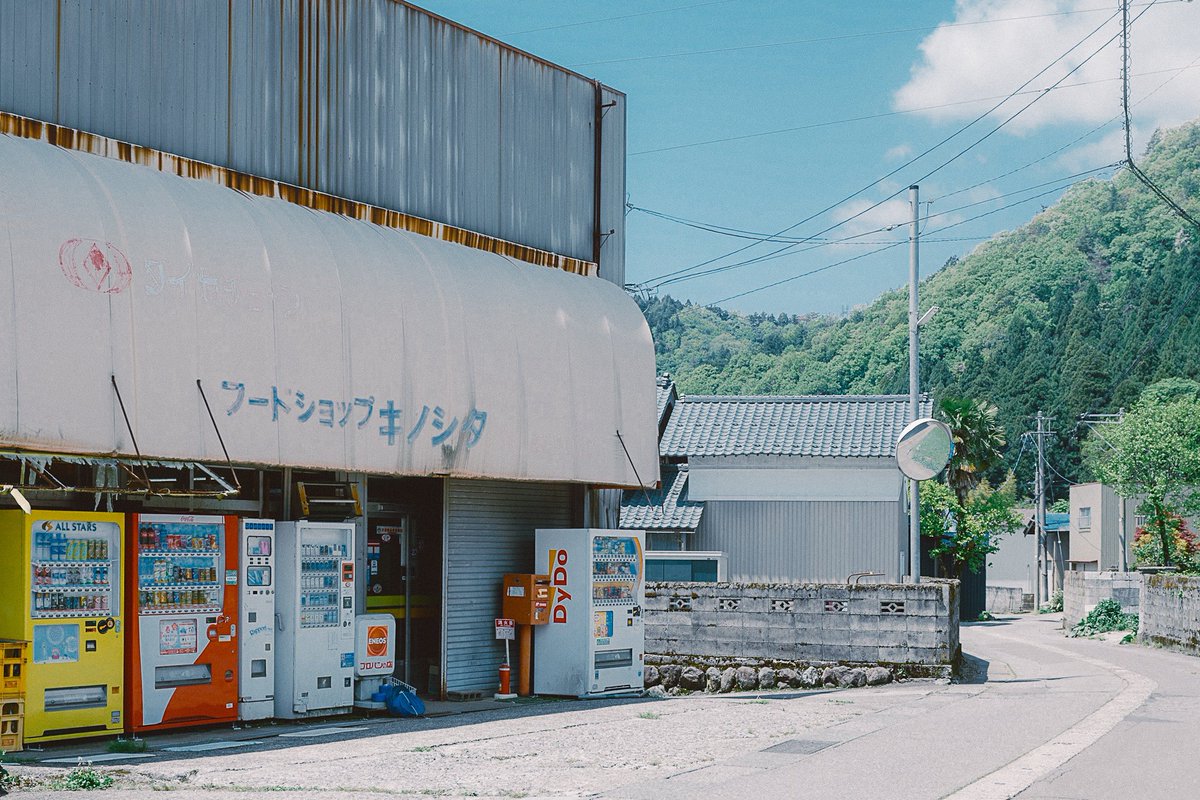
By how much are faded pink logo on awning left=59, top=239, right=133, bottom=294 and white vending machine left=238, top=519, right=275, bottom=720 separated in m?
2.99

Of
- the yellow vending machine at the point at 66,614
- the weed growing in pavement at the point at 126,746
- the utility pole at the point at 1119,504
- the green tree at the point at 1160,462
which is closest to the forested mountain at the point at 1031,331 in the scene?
the utility pole at the point at 1119,504

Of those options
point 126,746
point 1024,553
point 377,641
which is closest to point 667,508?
point 377,641

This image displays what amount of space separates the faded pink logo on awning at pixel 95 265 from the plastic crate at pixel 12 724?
3.61m

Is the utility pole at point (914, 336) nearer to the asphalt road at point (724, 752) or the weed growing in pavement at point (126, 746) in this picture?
the asphalt road at point (724, 752)

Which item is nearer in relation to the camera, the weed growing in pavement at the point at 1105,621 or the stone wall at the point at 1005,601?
the weed growing in pavement at the point at 1105,621

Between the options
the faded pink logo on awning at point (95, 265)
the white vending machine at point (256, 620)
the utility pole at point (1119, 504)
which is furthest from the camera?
the utility pole at point (1119, 504)

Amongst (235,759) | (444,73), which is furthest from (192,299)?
(444,73)

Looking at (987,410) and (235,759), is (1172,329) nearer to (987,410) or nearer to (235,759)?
(987,410)

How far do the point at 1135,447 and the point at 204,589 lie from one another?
41.7 meters

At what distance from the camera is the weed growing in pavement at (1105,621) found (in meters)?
39.1

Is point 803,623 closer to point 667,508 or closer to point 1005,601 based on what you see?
point 667,508

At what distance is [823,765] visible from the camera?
11.7 m

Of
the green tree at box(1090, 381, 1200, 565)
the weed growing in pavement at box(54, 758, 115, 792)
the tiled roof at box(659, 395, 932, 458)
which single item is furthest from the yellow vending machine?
the green tree at box(1090, 381, 1200, 565)

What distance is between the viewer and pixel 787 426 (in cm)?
3775
